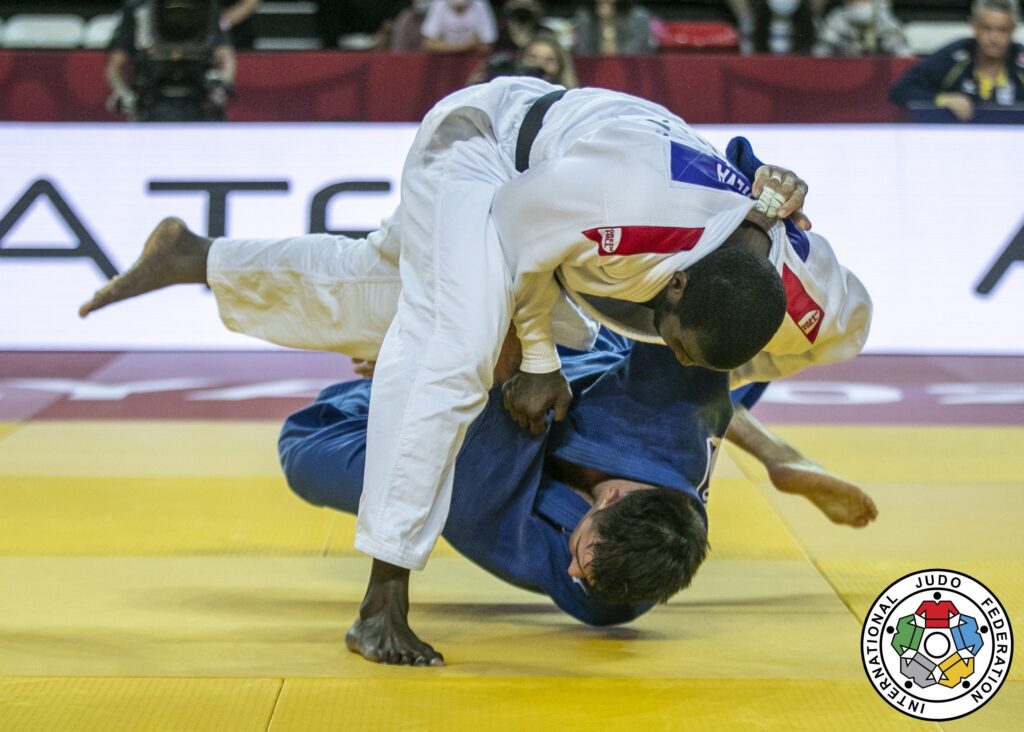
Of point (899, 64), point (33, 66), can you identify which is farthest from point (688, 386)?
point (33, 66)

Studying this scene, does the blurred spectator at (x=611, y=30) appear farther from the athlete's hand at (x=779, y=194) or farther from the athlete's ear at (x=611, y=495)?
the athlete's ear at (x=611, y=495)

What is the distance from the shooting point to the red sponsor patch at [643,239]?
9.64ft

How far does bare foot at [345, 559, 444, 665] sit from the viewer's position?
9.71ft

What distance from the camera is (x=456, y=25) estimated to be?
923 cm

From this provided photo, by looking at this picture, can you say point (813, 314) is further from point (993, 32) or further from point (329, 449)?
point (993, 32)

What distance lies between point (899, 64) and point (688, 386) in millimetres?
6281

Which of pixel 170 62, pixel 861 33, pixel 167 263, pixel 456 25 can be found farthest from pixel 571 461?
pixel 861 33

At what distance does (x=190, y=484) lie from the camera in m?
→ 4.62

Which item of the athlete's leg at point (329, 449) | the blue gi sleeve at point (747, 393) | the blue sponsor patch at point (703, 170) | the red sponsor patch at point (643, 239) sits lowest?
the athlete's leg at point (329, 449)

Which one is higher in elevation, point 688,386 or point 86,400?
point 688,386

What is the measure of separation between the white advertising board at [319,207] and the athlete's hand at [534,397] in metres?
3.91

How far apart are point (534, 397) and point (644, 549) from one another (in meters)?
0.50

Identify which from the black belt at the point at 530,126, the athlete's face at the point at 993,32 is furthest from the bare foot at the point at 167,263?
the athlete's face at the point at 993,32

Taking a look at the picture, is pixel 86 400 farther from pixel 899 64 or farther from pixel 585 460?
pixel 899 64
